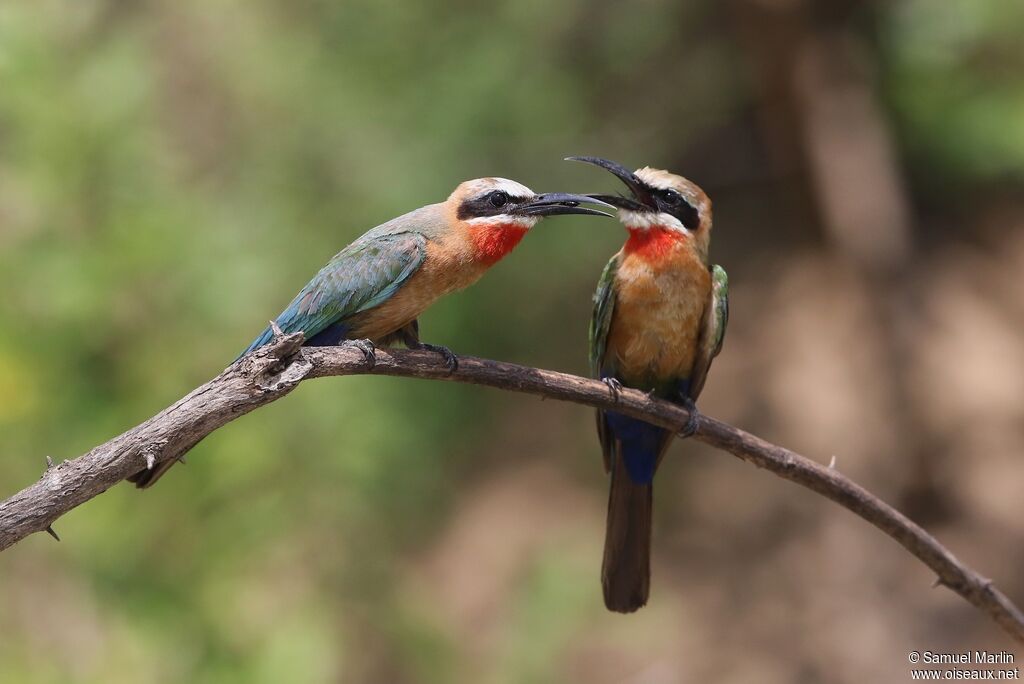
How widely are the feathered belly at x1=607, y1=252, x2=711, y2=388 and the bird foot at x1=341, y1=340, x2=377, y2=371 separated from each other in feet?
3.45

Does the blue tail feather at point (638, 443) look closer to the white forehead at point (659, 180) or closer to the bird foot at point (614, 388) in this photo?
the bird foot at point (614, 388)

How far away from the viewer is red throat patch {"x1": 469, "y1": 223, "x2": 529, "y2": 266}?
354 cm

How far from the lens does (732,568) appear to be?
21.9ft

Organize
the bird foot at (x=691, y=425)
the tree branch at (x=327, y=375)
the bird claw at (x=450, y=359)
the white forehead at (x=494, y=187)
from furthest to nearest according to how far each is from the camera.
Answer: the white forehead at (x=494, y=187)
the bird foot at (x=691, y=425)
the bird claw at (x=450, y=359)
the tree branch at (x=327, y=375)

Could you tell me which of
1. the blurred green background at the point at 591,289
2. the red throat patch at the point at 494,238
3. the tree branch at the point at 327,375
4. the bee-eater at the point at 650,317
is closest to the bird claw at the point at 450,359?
the tree branch at the point at 327,375

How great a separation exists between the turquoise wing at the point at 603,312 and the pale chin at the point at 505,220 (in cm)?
37

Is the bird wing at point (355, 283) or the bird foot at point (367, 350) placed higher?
the bird wing at point (355, 283)

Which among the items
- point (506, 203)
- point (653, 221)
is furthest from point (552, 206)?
point (653, 221)

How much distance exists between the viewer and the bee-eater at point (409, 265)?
11.2ft

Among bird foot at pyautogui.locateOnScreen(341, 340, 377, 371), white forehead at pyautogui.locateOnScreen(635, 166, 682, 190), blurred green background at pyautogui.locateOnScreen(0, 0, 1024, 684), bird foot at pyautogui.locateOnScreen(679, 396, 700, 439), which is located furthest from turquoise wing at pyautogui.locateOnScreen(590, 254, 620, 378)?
blurred green background at pyautogui.locateOnScreen(0, 0, 1024, 684)

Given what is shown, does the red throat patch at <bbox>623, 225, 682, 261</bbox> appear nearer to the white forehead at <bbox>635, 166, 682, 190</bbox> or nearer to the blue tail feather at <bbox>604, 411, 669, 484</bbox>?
the white forehead at <bbox>635, 166, 682, 190</bbox>

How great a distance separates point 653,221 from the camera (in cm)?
381

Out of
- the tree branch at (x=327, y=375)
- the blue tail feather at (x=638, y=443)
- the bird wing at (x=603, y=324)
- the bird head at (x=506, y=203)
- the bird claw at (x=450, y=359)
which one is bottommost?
the tree branch at (x=327, y=375)

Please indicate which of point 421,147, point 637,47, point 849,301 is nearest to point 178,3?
point 421,147
